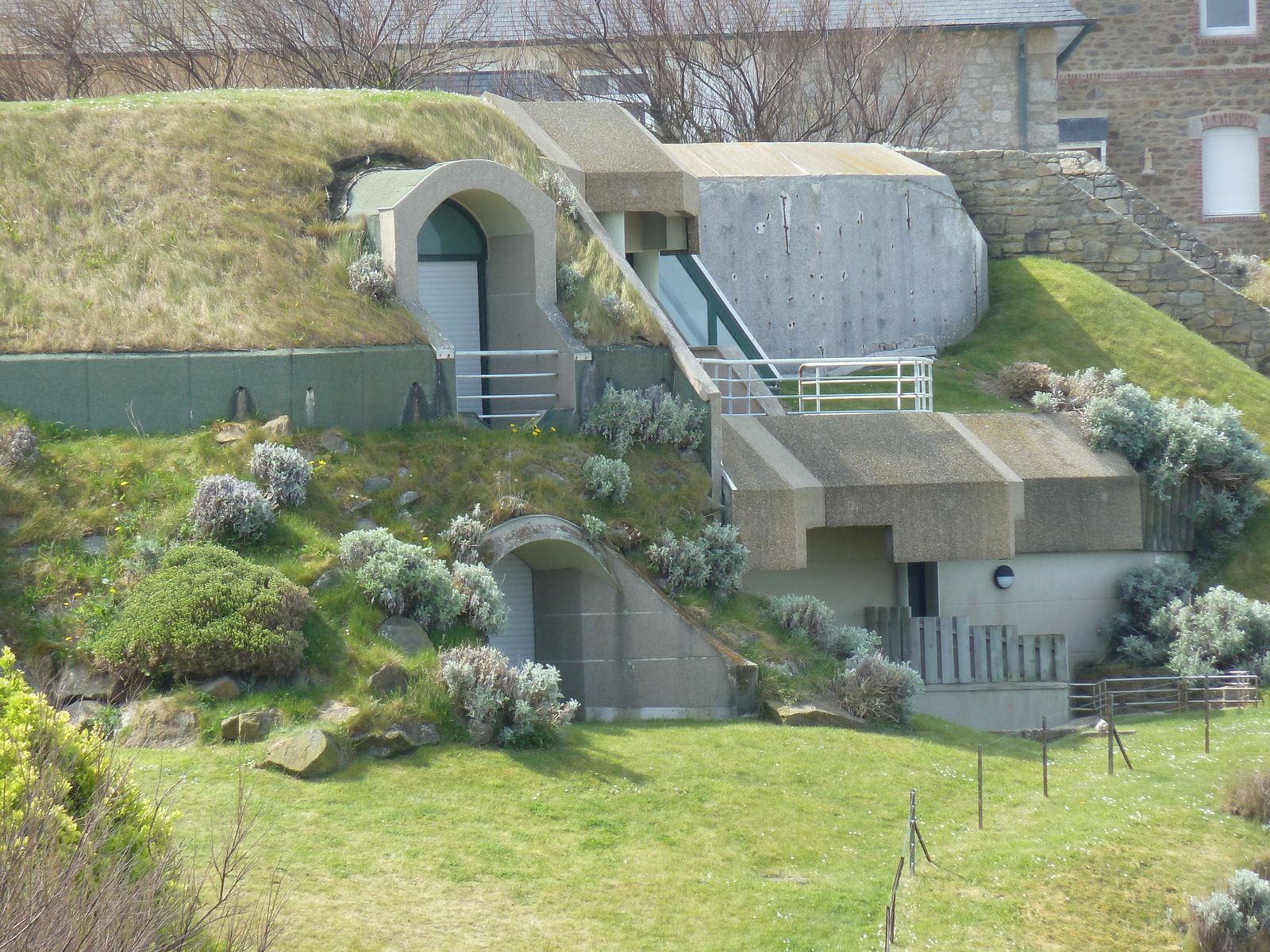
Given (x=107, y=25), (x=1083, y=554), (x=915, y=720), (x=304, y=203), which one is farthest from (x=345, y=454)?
(x=107, y=25)

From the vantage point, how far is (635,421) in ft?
66.2

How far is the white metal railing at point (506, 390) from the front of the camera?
817 inches

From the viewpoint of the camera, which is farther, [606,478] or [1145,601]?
[1145,601]

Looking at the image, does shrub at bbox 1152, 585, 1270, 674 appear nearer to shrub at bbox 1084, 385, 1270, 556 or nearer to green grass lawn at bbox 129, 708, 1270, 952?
shrub at bbox 1084, 385, 1270, 556

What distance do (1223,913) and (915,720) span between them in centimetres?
518

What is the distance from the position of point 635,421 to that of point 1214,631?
9.49 metres

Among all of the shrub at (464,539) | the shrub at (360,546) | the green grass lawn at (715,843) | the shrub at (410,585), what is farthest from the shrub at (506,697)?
the shrub at (464,539)

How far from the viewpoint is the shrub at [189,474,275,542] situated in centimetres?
1658

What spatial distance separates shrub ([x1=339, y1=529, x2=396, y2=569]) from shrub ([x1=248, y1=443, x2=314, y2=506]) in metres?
0.91

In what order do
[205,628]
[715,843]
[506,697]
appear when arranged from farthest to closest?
[506,697], [205,628], [715,843]

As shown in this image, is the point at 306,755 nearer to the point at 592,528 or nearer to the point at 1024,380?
the point at 592,528

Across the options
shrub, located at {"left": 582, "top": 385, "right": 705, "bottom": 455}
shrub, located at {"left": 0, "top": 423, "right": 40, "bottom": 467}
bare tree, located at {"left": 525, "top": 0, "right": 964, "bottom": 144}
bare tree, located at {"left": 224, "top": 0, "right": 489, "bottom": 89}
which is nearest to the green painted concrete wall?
shrub, located at {"left": 0, "top": 423, "right": 40, "bottom": 467}

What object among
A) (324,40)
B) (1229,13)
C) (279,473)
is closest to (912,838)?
(279,473)

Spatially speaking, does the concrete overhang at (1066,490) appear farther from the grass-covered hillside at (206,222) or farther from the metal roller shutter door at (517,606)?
the metal roller shutter door at (517,606)
